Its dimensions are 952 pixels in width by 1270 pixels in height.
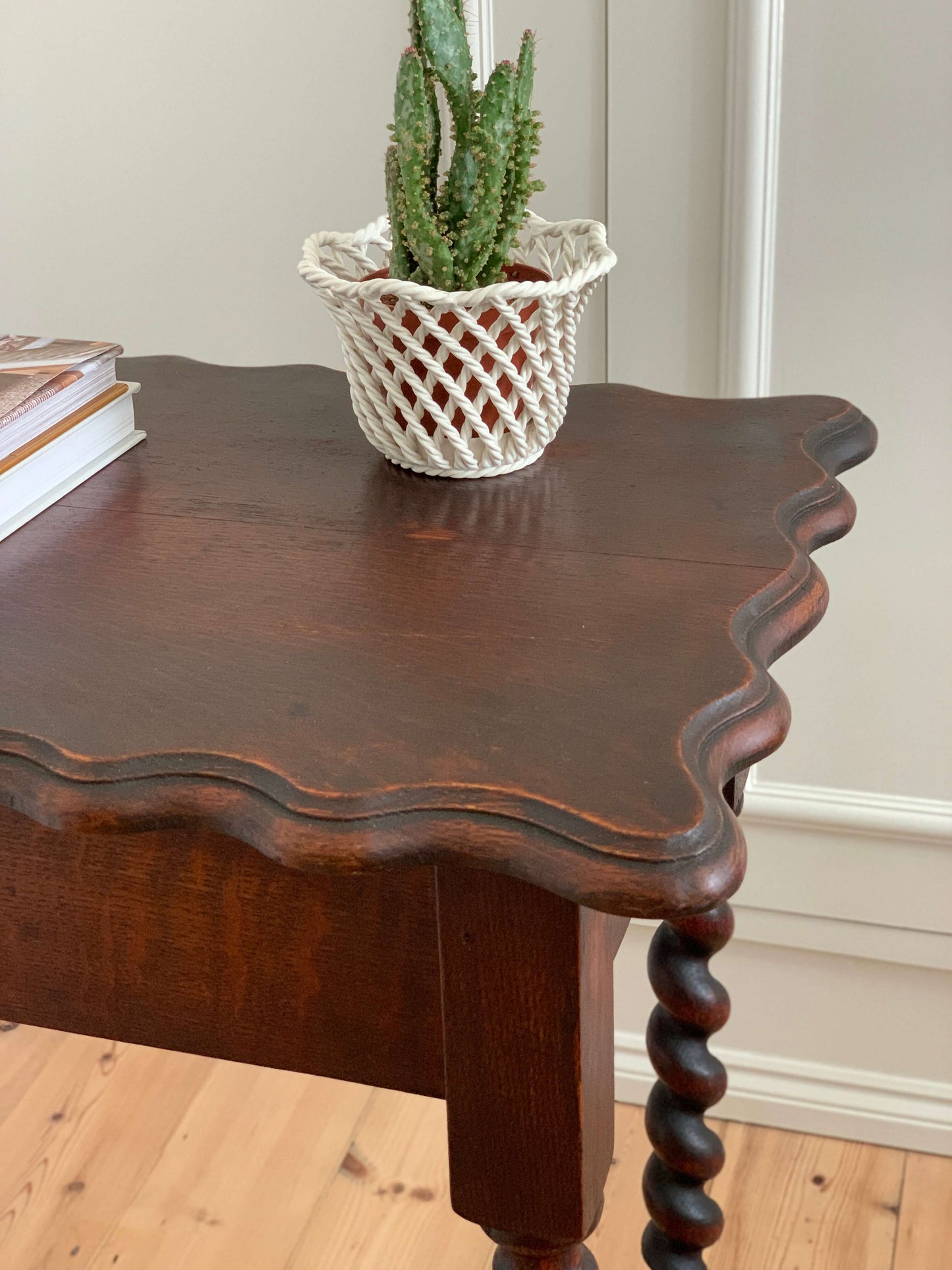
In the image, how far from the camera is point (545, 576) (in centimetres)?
61

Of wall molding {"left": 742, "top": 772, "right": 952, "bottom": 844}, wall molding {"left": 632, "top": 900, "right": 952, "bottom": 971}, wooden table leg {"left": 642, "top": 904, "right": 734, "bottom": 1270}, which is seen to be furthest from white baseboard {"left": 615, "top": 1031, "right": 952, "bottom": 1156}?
wooden table leg {"left": 642, "top": 904, "right": 734, "bottom": 1270}

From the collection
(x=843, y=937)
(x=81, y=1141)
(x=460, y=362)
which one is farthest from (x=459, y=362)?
(x=81, y=1141)

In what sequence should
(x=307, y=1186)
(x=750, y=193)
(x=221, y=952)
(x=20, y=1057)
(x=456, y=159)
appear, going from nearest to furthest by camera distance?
(x=221, y=952)
(x=456, y=159)
(x=750, y=193)
(x=307, y=1186)
(x=20, y=1057)

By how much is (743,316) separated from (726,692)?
632 mm

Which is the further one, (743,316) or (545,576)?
(743,316)

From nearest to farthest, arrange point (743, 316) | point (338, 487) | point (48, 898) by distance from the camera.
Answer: point (48, 898) < point (338, 487) < point (743, 316)

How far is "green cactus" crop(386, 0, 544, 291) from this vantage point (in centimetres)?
68

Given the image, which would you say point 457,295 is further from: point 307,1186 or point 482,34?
point 307,1186

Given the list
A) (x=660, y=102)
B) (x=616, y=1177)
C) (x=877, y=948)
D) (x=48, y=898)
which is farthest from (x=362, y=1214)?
(x=660, y=102)

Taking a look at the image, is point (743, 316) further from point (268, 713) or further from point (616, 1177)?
point (616, 1177)

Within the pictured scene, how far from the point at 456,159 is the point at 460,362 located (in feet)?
0.35

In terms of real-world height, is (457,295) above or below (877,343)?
above

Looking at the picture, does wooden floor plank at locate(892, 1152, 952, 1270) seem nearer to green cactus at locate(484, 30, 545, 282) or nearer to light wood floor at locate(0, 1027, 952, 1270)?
light wood floor at locate(0, 1027, 952, 1270)

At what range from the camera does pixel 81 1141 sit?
4.35ft
